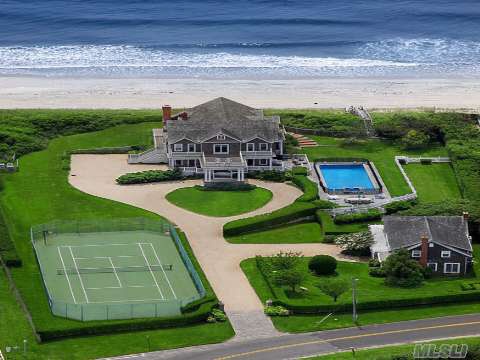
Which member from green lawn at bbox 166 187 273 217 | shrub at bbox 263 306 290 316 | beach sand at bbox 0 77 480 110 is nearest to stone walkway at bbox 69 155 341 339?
shrub at bbox 263 306 290 316

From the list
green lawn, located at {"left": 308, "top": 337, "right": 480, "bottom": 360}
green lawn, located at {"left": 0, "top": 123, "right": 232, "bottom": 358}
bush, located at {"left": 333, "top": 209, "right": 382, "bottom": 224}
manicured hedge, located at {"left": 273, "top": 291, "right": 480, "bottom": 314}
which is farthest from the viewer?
bush, located at {"left": 333, "top": 209, "right": 382, "bottom": 224}

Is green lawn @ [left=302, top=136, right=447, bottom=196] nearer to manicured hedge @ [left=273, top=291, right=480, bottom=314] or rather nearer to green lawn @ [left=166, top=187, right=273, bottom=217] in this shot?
green lawn @ [left=166, top=187, right=273, bottom=217]

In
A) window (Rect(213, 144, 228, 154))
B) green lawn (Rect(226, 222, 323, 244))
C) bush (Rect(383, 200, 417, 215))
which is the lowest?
green lawn (Rect(226, 222, 323, 244))

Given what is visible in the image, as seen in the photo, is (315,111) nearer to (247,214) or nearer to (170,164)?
(170,164)

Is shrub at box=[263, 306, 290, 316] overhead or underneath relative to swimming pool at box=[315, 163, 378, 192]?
underneath

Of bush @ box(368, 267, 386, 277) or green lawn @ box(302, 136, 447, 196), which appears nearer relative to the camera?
bush @ box(368, 267, 386, 277)

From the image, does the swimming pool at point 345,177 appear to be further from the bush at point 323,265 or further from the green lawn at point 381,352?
the green lawn at point 381,352
